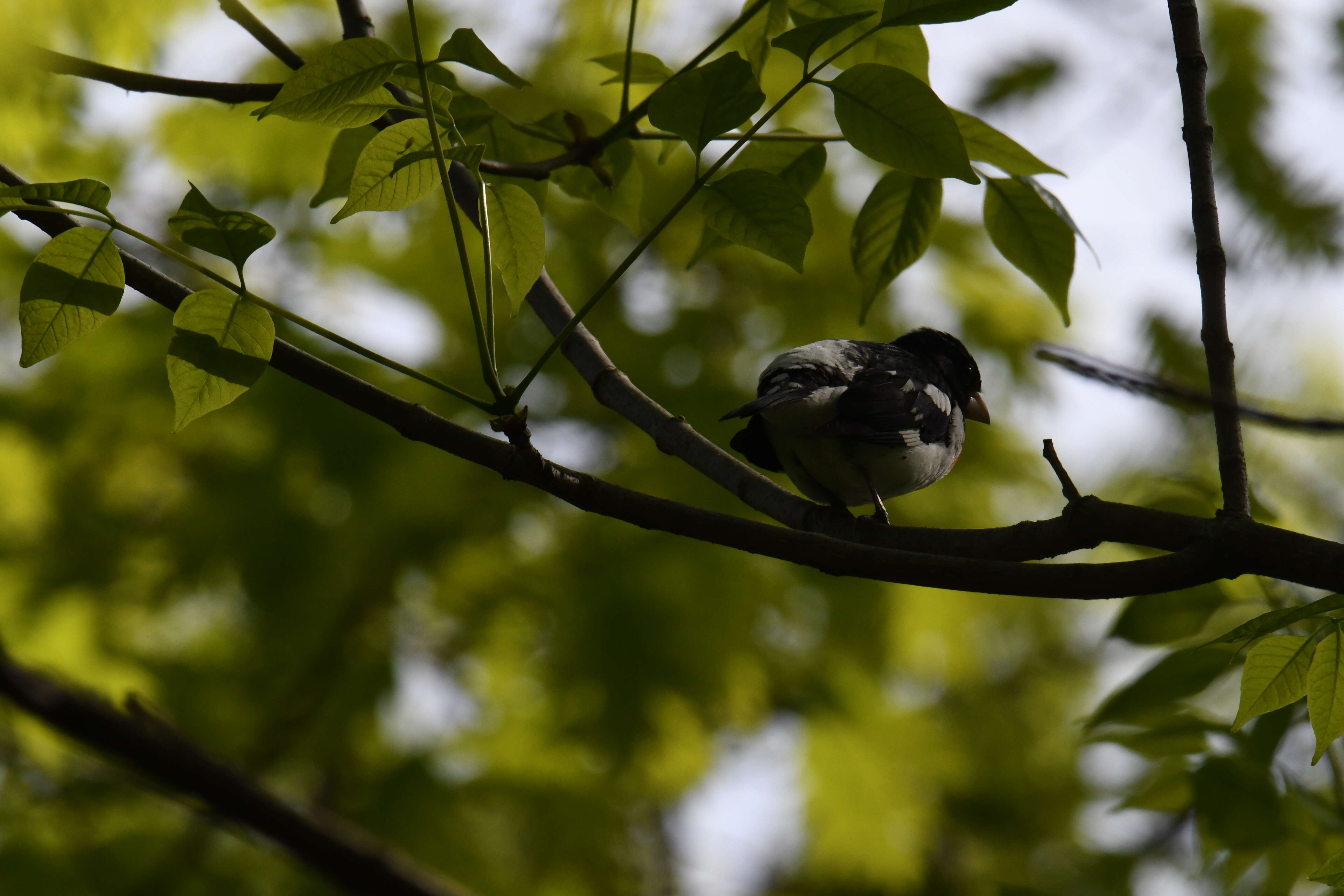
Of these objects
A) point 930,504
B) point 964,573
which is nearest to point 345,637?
point 930,504

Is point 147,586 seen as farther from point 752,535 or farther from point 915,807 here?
point 752,535

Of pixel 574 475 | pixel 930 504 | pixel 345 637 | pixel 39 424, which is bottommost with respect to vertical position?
pixel 574 475

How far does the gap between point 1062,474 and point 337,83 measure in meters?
1.12

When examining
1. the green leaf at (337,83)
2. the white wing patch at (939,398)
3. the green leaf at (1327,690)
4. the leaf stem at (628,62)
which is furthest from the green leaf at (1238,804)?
the green leaf at (337,83)

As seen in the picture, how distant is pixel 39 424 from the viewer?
18.1 feet

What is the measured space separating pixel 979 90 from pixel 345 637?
366 centimetres

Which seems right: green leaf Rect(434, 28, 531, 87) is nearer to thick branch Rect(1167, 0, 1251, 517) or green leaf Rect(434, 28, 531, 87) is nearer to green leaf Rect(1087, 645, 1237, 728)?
→ thick branch Rect(1167, 0, 1251, 517)

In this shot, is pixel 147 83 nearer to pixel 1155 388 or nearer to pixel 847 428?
pixel 847 428

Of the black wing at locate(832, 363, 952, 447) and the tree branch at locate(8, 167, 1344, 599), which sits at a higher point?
the black wing at locate(832, 363, 952, 447)

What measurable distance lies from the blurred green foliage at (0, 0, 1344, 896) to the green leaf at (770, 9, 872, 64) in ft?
7.14

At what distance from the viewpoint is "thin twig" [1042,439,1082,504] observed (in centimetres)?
133

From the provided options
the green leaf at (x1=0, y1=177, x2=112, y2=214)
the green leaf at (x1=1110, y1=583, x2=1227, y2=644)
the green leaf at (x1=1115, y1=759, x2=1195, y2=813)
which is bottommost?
the green leaf at (x1=1115, y1=759, x2=1195, y2=813)

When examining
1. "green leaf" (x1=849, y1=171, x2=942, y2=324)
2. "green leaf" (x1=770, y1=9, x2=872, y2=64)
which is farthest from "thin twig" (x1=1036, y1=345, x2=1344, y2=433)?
"green leaf" (x1=770, y1=9, x2=872, y2=64)

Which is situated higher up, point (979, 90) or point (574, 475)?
point (979, 90)
